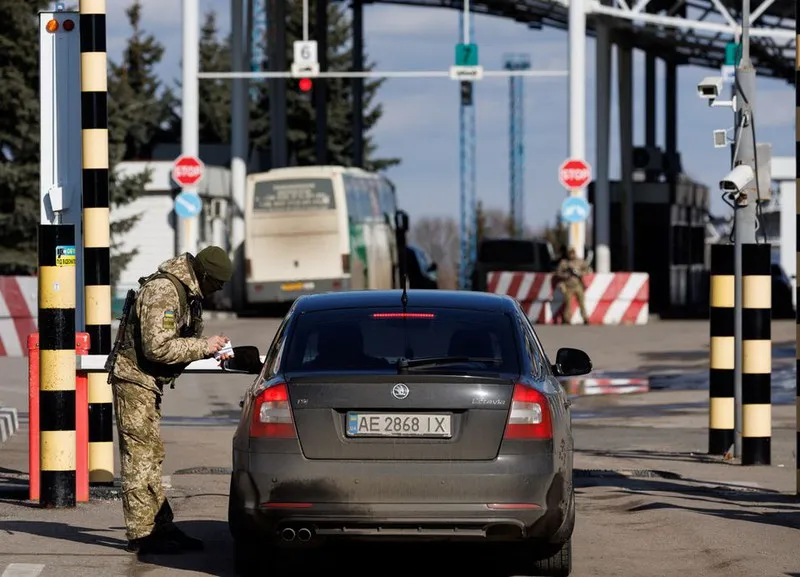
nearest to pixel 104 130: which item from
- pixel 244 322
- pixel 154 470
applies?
pixel 154 470

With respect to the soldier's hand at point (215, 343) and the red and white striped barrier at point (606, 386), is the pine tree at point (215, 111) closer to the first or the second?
the red and white striped barrier at point (606, 386)

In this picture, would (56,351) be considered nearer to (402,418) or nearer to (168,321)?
(168,321)

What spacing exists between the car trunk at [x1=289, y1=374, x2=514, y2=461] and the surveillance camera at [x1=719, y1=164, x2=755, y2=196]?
6.16m

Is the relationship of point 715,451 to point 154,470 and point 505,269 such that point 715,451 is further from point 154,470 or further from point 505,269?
point 505,269

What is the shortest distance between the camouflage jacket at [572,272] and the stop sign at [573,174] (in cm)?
266

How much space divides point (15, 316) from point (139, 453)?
18.0 m

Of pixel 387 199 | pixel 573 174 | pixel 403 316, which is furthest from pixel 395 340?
pixel 387 199

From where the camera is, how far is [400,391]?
27.1 feet

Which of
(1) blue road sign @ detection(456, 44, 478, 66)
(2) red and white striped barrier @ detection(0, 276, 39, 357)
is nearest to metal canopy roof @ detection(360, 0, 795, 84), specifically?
(1) blue road sign @ detection(456, 44, 478, 66)

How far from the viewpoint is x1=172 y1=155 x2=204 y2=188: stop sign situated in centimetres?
3809

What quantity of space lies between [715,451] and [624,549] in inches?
217

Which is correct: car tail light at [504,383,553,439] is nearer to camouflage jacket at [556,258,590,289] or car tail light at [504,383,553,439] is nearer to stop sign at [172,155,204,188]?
camouflage jacket at [556,258,590,289]

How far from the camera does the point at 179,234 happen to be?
3956cm

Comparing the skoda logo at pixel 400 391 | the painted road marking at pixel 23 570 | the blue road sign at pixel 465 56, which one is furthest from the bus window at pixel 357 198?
the skoda logo at pixel 400 391
